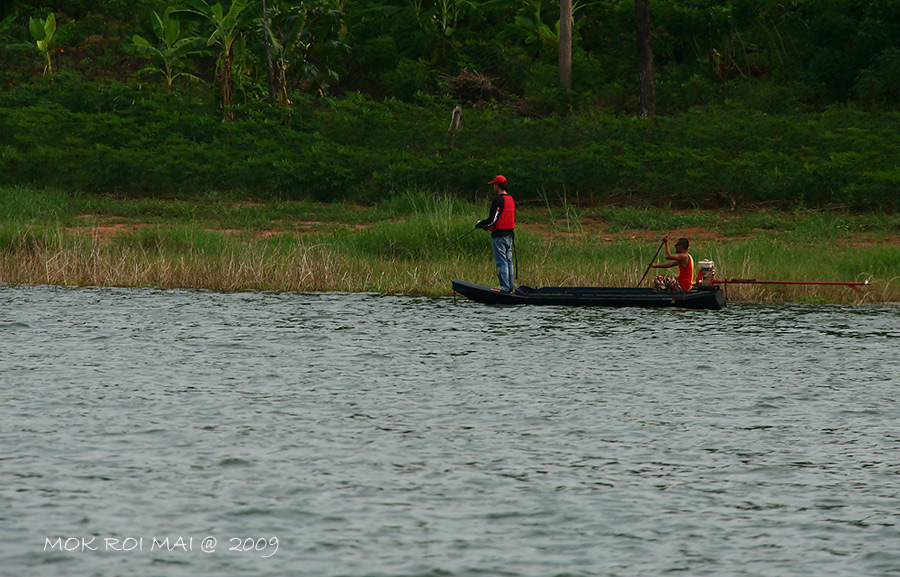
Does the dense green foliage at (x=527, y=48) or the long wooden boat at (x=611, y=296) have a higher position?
the dense green foliage at (x=527, y=48)

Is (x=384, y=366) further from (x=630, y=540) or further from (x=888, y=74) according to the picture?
(x=888, y=74)

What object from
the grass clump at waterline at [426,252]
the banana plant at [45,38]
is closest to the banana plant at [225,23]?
the banana plant at [45,38]

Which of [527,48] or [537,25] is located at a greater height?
[537,25]

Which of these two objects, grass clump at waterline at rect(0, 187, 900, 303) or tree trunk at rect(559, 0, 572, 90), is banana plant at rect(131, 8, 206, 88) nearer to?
tree trunk at rect(559, 0, 572, 90)

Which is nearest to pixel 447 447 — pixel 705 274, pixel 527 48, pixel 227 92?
pixel 705 274

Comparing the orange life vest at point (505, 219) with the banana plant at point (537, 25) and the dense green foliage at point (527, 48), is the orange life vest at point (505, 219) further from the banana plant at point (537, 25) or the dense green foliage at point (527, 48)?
the banana plant at point (537, 25)

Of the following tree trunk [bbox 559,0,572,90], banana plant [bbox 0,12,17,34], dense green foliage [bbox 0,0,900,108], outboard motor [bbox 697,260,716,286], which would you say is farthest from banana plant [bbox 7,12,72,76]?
outboard motor [bbox 697,260,716,286]

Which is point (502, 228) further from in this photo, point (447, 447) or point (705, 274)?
point (447, 447)

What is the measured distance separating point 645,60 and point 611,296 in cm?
1973

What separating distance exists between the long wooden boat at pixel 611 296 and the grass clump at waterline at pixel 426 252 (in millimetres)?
2038

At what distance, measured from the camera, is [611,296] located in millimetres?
19797

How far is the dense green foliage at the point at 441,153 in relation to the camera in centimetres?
3300

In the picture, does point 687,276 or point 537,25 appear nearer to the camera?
point 687,276

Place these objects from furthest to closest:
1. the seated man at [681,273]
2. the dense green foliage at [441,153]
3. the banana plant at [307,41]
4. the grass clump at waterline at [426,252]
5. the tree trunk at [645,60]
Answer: the banana plant at [307,41] < the tree trunk at [645,60] < the dense green foliage at [441,153] < the grass clump at waterline at [426,252] < the seated man at [681,273]
